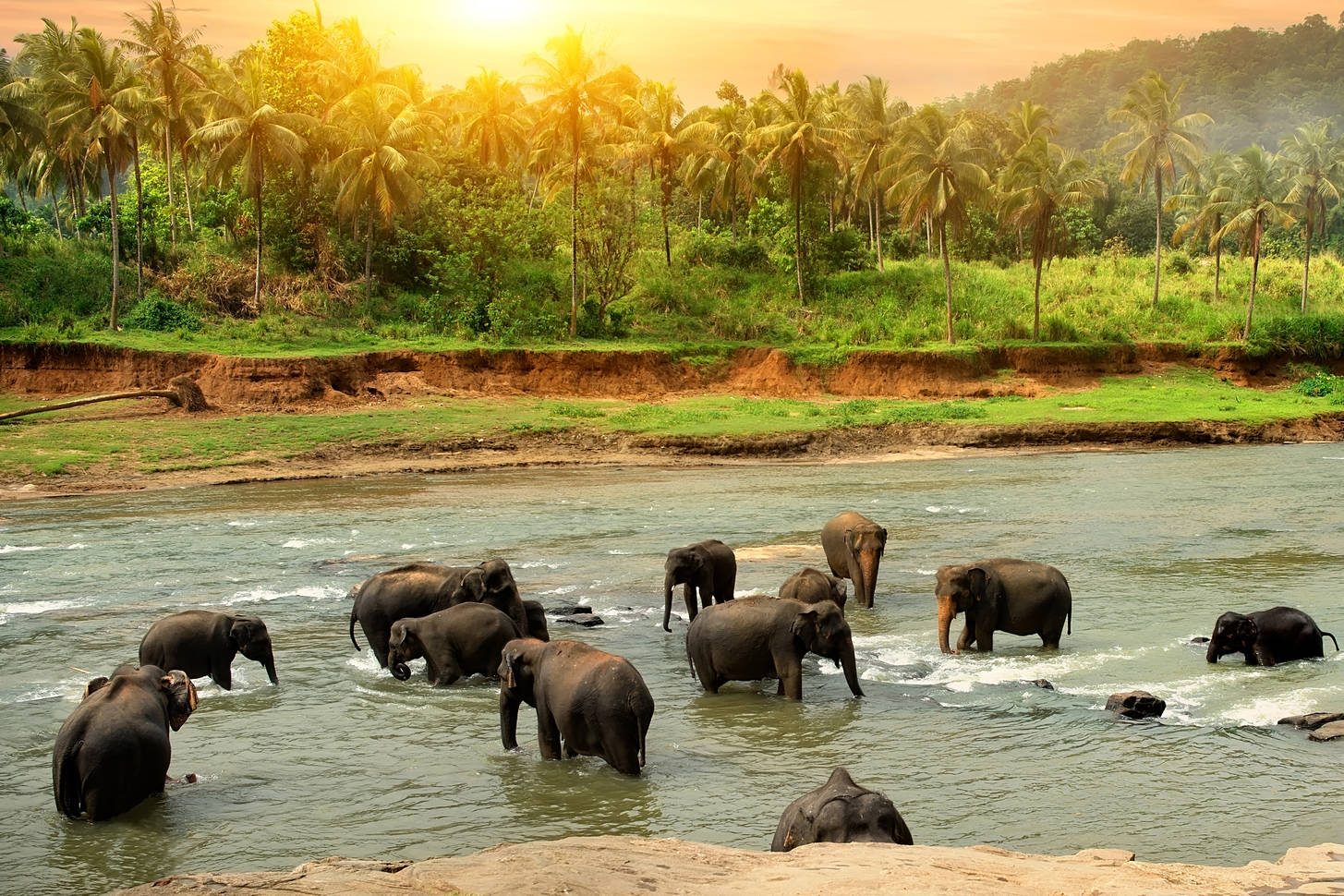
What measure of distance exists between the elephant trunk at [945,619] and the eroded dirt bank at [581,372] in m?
27.1

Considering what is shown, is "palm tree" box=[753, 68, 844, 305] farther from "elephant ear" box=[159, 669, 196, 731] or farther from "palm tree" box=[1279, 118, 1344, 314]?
"elephant ear" box=[159, 669, 196, 731]

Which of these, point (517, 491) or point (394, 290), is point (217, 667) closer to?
point (517, 491)

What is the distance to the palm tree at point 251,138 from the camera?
42031 millimetres

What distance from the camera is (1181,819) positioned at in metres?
8.72

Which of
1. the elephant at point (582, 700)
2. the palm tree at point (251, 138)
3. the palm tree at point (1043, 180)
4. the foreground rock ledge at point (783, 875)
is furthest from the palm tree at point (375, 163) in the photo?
the foreground rock ledge at point (783, 875)

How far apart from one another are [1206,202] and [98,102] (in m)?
53.7

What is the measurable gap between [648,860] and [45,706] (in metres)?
7.34

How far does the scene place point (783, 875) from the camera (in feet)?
21.6

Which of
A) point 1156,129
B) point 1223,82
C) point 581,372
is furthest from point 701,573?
point 1223,82

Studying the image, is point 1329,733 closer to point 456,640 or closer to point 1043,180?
point 456,640

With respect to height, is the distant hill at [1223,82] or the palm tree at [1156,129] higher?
the distant hill at [1223,82]

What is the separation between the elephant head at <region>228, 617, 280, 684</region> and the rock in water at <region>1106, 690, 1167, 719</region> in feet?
25.3

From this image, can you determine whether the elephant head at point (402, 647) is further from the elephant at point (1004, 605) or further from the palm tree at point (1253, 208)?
the palm tree at point (1253, 208)

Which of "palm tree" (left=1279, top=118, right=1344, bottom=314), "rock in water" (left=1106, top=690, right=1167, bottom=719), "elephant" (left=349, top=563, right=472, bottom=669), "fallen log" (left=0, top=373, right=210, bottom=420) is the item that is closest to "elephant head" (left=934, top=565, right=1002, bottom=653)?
"rock in water" (left=1106, top=690, right=1167, bottom=719)
